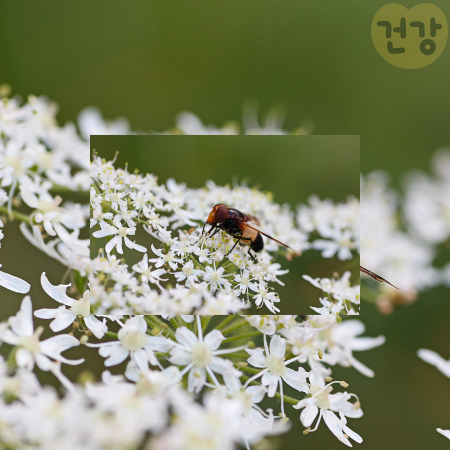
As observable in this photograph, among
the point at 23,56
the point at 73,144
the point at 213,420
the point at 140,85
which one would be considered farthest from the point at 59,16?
the point at 213,420

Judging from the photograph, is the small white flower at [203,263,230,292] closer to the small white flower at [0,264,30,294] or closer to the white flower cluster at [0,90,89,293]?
the white flower cluster at [0,90,89,293]

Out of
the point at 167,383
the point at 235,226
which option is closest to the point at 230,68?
the point at 235,226

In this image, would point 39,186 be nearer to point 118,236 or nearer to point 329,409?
point 118,236

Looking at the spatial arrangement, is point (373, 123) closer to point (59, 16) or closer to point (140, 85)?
point (140, 85)

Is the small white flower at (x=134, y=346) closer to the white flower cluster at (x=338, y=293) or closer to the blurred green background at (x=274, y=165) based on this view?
the blurred green background at (x=274, y=165)

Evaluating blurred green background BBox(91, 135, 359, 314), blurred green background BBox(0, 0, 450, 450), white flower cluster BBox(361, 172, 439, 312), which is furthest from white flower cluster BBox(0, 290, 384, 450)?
blurred green background BBox(0, 0, 450, 450)

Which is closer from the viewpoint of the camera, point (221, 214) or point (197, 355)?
point (197, 355)
